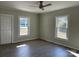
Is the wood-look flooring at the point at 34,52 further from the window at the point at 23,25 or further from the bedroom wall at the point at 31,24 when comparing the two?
the window at the point at 23,25

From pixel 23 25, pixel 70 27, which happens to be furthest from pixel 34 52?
pixel 23 25

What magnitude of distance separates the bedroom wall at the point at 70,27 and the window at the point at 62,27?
0.82 feet

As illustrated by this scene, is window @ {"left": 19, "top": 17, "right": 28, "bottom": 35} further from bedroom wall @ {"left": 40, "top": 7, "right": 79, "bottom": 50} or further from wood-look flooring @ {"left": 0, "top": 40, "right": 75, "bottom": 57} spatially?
wood-look flooring @ {"left": 0, "top": 40, "right": 75, "bottom": 57}

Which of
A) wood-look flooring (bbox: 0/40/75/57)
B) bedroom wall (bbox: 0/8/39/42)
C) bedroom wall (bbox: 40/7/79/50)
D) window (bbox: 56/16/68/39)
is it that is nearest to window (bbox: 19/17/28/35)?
bedroom wall (bbox: 0/8/39/42)

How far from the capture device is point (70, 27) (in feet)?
15.6

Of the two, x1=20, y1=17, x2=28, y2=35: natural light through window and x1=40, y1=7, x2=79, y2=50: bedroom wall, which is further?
x1=20, y1=17, x2=28, y2=35: natural light through window

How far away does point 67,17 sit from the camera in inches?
193

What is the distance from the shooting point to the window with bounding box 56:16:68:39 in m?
5.08

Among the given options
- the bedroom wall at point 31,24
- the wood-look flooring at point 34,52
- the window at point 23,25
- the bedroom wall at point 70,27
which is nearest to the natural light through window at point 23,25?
the window at point 23,25

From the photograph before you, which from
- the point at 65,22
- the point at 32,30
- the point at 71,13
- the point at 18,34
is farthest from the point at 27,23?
the point at 71,13

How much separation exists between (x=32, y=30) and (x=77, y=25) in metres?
3.63

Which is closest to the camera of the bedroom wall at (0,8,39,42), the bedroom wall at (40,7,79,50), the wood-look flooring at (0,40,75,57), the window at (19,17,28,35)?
the wood-look flooring at (0,40,75,57)

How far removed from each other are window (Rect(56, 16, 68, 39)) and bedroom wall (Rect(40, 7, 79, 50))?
250mm

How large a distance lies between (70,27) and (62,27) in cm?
64
